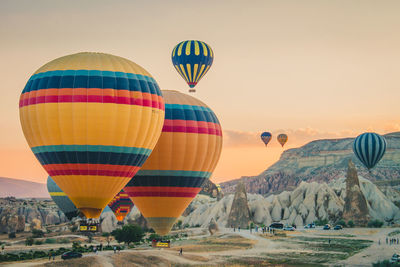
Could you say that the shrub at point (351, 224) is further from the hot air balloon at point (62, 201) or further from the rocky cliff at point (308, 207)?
the hot air balloon at point (62, 201)

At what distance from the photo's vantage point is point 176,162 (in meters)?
45.0

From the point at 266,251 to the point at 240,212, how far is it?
34.7 metres

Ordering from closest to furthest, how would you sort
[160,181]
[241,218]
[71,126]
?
[71,126]
[160,181]
[241,218]

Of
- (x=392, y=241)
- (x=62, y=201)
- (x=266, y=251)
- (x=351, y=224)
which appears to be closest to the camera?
(x=266, y=251)

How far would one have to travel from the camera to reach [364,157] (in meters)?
102

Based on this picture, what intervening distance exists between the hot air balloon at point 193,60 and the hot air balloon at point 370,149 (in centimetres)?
4479

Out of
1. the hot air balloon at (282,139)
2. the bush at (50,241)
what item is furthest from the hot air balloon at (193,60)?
the hot air balloon at (282,139)

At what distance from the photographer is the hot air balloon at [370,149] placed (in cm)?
10088

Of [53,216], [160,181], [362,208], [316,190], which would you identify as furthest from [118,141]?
[53,216]

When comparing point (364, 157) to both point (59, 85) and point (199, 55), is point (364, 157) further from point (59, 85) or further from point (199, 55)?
point (59, 85)

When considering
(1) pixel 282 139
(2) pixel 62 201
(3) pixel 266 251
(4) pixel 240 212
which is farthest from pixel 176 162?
(1) pixel 282 139

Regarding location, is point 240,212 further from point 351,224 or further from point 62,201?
point 62,201

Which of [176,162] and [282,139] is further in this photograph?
[282,139]

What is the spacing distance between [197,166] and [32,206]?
119119 millimetres
